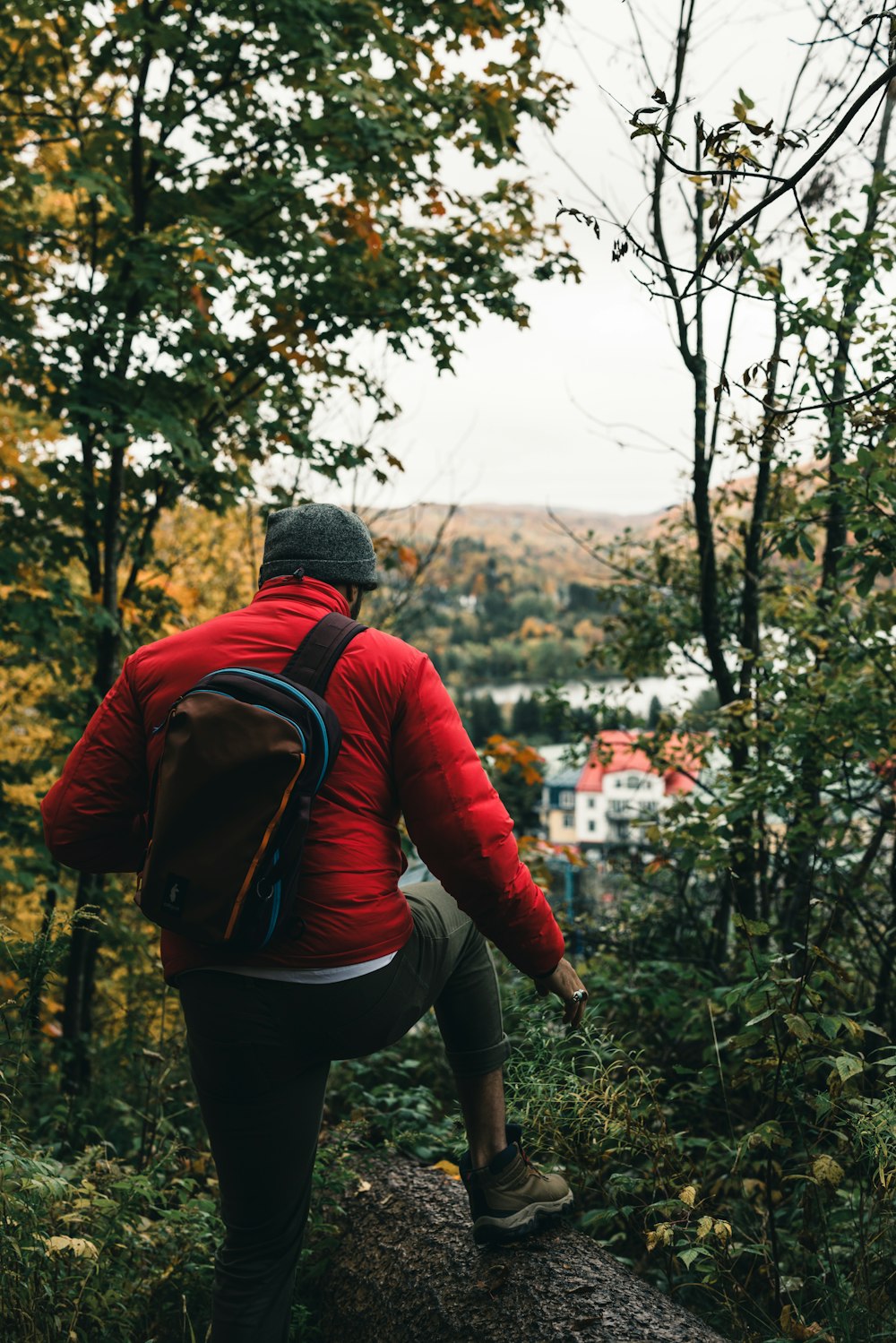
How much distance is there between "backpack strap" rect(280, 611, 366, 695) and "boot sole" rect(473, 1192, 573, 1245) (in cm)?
134

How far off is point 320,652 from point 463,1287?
1.51 m

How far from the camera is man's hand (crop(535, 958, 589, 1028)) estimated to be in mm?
1985

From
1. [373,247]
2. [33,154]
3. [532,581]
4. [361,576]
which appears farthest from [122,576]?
[532,581]

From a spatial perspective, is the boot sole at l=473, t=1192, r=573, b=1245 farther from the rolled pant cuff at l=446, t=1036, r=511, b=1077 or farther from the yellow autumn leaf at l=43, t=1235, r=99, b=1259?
the yellow autumn leaf at l=43, t=1235, r=99, b=1259

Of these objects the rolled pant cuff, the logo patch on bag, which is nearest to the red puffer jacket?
the logo patch on bag

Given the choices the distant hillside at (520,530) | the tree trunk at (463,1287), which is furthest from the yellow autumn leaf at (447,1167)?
the distant hillside at (520,530)

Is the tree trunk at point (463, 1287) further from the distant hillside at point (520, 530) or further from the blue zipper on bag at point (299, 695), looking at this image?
the distant hillside at point (520, 530)

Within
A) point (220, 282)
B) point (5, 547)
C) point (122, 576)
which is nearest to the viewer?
point (220, 282)

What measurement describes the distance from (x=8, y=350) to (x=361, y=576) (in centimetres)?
326

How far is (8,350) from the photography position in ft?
14.3

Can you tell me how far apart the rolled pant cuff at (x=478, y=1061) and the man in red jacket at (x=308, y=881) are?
27 centimetres

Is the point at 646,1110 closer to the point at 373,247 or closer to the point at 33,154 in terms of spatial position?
the point at 373,247

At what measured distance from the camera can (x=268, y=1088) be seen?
1752 mm

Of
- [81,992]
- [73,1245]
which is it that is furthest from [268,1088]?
[81,992]
